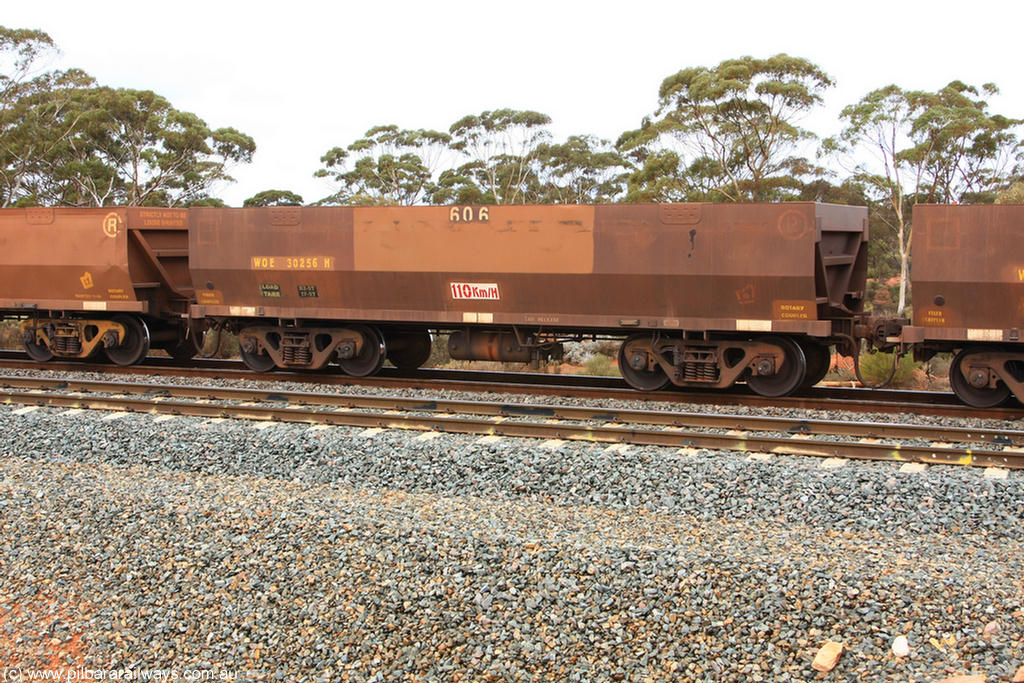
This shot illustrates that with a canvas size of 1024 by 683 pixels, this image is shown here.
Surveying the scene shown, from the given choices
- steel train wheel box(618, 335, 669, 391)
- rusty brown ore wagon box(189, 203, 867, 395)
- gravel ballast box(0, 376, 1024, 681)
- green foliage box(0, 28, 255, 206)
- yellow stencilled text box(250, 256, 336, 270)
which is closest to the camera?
gravel ballast box(0, 376, 1024, 681)

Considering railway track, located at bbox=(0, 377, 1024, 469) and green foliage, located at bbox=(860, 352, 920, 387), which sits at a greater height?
green foliage, located at bbox=(860, 352, 920, 387)

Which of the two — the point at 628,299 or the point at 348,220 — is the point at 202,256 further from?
the point at 628,299

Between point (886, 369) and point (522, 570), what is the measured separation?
456 inches

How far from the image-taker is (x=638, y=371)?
12148 millimetres

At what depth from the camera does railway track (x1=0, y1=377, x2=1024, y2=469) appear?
805cm

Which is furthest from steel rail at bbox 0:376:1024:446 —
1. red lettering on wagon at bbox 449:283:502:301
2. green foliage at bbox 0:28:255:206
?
green foliage at bbox 0:28:255:206

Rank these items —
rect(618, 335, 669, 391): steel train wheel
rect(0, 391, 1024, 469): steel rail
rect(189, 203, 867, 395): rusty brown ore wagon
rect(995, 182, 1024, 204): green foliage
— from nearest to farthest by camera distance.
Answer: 1. rect(0, 391, 1024, 469): steel rail
2. rect(189, 203, 867, 395): rusty brown ore wagon
3. rect(618, 335, 669, 391): steel train wheel
4. rect(995, 182, 1024, 204): green foliage

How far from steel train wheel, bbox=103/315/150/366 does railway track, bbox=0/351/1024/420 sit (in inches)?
13.4

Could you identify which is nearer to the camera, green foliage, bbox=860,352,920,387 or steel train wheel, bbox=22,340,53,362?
green foliage, bbox=860,352,920,387

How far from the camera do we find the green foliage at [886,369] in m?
14.8

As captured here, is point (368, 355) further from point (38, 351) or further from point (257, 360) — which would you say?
point (38, 351)

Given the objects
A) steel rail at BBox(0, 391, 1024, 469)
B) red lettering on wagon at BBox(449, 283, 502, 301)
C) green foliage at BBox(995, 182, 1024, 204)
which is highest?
green foliage at BBox(995, 182, 1024, 204)

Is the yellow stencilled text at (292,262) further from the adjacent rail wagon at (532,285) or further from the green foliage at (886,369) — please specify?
the green foliage at (886,369)

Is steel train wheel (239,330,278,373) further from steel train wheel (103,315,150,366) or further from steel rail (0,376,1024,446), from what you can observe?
steel rail (0,376,1024,446)
